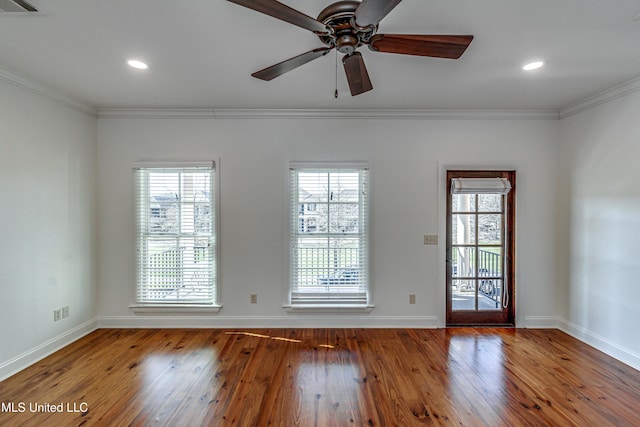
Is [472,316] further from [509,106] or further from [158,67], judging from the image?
[158,67]

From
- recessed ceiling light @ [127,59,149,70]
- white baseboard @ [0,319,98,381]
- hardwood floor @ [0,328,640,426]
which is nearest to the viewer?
hardwood floor @ [0,328,640,426]

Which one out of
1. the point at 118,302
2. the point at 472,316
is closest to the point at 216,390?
the point at 118,302

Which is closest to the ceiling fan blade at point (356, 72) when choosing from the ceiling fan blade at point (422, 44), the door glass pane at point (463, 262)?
the ceiling fan blade at point (422, 44)

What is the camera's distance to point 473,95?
9.84ft

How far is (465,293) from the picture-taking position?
11.7 feet

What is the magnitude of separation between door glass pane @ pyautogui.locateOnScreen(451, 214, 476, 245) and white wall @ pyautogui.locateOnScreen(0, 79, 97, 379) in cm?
446

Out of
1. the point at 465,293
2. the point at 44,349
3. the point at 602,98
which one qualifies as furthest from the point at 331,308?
the point at 602,98

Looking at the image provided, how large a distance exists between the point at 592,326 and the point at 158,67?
5063mm

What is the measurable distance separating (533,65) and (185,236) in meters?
3.96

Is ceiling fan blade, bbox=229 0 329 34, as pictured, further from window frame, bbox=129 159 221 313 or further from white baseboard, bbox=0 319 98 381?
white baseboard, bbox=0 319 98 381

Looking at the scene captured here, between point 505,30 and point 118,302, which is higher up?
point 505,30

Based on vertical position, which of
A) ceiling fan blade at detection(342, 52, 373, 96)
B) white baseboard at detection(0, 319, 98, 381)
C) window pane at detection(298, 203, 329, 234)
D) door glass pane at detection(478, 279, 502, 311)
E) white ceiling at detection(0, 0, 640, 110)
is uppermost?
white ceiling at detection(0, 0, 640, 110)

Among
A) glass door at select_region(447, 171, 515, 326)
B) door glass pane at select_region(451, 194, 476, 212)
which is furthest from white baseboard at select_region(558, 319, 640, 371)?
door glass pane at select_region(451, 194, 476, 212)

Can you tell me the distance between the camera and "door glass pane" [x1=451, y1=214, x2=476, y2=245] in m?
3.53
